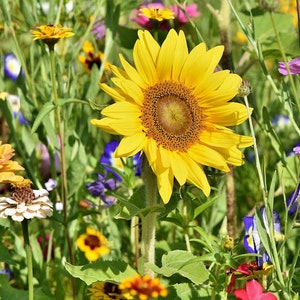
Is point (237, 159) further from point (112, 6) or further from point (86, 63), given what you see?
point (86, 63)

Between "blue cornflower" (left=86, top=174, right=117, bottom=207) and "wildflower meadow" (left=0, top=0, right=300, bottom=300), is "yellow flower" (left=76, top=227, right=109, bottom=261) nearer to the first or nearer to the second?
"wildflower meadow" (left=0, top=0, right=300, bottom=300)

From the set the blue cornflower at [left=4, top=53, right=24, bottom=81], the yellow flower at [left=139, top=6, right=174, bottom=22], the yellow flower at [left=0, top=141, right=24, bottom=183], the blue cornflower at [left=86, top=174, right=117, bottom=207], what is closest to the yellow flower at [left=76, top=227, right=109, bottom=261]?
the blue cornflower at [left=86, top=174, right=117, bottom=207]

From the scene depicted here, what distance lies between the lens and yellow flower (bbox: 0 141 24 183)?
1.04m

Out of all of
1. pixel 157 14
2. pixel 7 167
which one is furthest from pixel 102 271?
pixel 157 14

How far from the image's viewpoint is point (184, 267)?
1098mm

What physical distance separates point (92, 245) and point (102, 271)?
9.3 inches

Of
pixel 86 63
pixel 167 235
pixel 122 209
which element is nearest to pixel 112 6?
pixel 86 63

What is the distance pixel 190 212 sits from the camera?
4.06 ft

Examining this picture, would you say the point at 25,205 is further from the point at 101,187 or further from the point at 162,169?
the point at 101,187

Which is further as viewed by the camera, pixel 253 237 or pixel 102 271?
pixel 253 237

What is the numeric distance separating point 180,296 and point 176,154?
24cm

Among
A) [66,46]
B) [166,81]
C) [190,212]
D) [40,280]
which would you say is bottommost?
[40,280]

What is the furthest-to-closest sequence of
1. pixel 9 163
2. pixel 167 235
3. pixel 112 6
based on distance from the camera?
1. pixel 167 235
2. pixel 112 6
3. pixel 9 163

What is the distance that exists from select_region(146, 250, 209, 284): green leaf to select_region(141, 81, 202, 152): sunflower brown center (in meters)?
0.16
